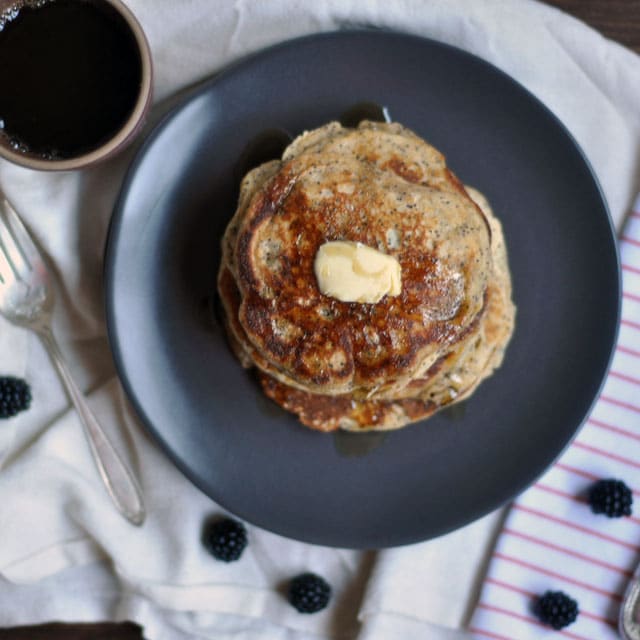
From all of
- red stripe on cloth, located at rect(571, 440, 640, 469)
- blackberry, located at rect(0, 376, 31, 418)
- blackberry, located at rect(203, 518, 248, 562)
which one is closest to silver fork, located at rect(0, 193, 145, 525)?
blackberry, located at rect(0, 376, 31, 418)

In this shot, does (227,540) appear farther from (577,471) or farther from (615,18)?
(615,18)

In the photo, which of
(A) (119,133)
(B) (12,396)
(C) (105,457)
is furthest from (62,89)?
(C) (105,457)

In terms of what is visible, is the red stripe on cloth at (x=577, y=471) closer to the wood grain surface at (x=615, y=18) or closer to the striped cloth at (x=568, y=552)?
the striped cloth at (x=568, y=552)

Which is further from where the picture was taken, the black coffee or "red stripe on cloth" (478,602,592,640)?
"red stripe on cloth" (478,602,592,640)

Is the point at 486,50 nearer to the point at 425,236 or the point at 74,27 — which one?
the point at 425,236

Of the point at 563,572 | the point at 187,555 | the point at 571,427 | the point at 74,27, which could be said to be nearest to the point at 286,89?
the point at 74,27

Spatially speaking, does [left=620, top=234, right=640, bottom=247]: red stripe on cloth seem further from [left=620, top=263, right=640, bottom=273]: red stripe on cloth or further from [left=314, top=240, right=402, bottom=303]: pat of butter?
[left=314, top=240, right=402, bottom=303]: pat of butter

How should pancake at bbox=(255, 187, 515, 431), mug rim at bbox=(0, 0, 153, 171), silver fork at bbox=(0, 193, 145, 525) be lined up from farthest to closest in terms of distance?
silver fork at bbox=(0, 193, 145, 525), pancake at bbox=(255, 187, 515, 431), mug rim at bbox=(0, 0, 153, 171)
